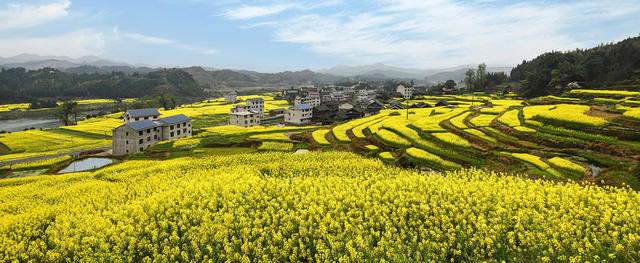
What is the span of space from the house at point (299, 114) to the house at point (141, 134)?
2619 centimetres

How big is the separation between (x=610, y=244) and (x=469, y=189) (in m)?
4.85

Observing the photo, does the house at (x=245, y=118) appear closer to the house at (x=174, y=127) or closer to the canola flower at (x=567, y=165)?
the house at (x=174, y=127)

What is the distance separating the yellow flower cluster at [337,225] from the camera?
9102 millimetres

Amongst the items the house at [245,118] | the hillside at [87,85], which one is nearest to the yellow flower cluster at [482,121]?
the house at [245,118]

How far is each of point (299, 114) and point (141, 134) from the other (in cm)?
3259

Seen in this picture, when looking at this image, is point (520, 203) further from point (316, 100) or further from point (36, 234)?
point (316, 100)

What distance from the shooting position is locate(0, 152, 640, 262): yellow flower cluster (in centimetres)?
910

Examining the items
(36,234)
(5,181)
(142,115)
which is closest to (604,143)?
(36,234)

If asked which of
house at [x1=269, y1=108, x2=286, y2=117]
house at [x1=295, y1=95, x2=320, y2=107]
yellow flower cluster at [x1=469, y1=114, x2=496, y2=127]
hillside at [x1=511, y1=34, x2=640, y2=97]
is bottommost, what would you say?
yellow flower cluster at [x1=469, y1=114, x2=496, y2=127]

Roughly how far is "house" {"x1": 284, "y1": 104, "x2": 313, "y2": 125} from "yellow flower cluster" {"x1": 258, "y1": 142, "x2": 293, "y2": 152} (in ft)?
94.0

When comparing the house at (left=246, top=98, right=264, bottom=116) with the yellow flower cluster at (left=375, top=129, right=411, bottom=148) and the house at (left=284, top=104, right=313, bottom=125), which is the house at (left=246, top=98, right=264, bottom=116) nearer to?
the house at (left=284, top=104, right=313, bottom=125)

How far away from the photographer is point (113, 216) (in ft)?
40.4

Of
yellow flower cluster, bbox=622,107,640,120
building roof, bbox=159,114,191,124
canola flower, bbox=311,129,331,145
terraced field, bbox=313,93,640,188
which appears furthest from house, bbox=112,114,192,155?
yellow flower cluster, bbox=622,107,640,120

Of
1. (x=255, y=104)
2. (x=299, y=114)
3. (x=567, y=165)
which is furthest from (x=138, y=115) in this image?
(x=567, y=165)
